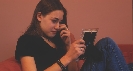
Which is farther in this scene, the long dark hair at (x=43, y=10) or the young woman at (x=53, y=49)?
the long dark hair at (x=43, y=10)

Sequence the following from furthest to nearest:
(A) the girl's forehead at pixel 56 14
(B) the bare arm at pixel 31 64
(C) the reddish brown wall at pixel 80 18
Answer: (C) the reddish brown wall at pixel 80 18
(A) the girl's forehead at pixel 56 14
(B) the bare arm at pixel 31 64

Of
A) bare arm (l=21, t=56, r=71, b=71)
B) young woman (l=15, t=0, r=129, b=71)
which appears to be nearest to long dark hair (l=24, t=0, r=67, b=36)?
young woman (l=15, t=0, r=129, b=71)

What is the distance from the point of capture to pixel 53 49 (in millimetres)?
1132

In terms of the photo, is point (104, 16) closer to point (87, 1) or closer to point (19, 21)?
point (87, 1)

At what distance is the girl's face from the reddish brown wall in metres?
0.59

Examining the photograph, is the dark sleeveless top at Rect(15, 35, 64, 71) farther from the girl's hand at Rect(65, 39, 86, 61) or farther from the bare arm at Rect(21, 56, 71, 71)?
the girl's hand at Rect(65, 39, 86, 61)

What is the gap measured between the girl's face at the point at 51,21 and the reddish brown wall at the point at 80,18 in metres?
0.59

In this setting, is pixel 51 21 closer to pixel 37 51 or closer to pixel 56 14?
pixel 56 14

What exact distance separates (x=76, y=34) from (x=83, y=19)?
16 centimetres

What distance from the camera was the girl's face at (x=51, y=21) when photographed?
1083 mm

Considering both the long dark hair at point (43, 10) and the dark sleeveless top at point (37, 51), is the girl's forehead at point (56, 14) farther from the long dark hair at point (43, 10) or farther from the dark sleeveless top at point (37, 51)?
the dark sleeveless top at point (37, 51)

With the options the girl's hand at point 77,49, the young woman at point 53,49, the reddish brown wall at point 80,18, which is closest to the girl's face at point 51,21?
the young woman at point 53,49

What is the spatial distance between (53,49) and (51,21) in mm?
169

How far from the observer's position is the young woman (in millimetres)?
974
